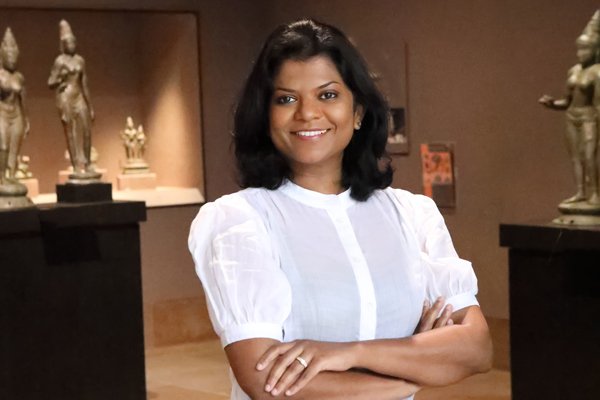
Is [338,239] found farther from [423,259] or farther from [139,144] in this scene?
[139,144]

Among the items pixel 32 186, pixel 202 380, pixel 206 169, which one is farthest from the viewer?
pixel 206 169

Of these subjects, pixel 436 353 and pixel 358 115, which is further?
pixel 358 115

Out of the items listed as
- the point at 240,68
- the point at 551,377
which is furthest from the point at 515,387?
the point at 240,68

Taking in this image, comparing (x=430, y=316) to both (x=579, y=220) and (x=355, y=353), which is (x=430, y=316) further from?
(x=579, y=220)

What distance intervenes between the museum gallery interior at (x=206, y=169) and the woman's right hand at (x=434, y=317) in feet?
3.05

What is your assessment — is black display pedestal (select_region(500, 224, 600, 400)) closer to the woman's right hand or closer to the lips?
the woman's right hand

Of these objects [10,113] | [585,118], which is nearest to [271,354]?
[585,118]

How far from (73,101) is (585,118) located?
2559 millimetres

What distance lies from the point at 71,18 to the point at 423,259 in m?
5.41

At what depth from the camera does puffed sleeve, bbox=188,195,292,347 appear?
167 centimetres

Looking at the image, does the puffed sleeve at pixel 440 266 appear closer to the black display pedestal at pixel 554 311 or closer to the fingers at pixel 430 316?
the fingers at pixel 430 316

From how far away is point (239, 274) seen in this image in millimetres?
1694

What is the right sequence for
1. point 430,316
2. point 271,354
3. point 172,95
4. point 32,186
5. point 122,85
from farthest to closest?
point 122,85, point 172,95, point 32,186, point 430,316, point 271,354

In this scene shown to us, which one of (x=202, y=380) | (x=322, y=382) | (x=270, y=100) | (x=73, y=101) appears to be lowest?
(x=202, y=380)
